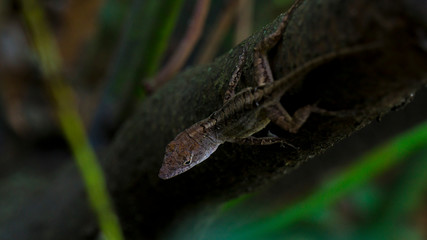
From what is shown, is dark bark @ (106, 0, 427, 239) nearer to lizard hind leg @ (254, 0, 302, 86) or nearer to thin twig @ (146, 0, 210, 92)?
lizard hind leg @ (254, 0, 302, 86)

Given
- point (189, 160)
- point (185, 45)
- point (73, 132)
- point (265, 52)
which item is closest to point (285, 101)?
point (265, 52)

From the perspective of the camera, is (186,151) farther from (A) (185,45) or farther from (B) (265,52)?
(B) (265,52)

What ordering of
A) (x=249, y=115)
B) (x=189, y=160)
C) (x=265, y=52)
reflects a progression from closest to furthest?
(x=265, y=52) → (x=249, y=115) → (x=189, y=160)

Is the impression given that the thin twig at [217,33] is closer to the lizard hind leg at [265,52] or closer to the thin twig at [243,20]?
the thin twig at [243,20]

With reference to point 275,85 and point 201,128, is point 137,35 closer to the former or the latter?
point 201,128

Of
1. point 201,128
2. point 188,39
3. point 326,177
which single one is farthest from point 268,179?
point 188,39

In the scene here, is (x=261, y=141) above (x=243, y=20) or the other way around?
the other way around
